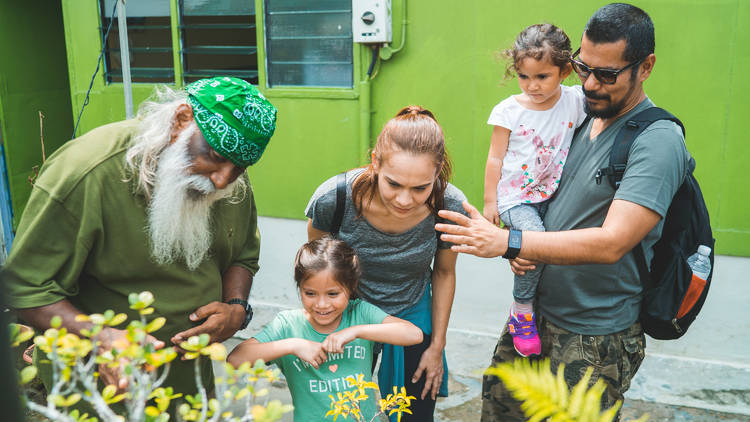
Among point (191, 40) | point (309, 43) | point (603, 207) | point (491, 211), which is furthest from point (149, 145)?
point (191, 40)

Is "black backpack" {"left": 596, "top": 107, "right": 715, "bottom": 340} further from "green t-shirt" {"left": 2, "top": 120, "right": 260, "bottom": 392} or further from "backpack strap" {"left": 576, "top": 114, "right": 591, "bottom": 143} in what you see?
"green t-shirt" {"left": 2, "top": 120, "right": 260, "bottom": 392}

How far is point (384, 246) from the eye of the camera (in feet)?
8.09

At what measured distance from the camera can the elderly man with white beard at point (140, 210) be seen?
186cm

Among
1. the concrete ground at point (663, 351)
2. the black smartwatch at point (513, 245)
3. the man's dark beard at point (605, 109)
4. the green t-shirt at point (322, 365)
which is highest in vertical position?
the man's dark beard at point (605, 109)

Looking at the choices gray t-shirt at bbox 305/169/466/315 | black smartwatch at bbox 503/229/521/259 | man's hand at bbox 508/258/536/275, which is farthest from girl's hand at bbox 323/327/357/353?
man's hand at bbox 508/258/536/275

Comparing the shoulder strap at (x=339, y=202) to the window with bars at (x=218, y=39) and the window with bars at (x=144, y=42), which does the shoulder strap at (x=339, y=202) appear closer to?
the window with bars at (x=218, y=39)

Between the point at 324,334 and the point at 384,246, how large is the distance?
1.41 feet

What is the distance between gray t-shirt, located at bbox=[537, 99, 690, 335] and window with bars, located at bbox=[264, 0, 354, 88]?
109 inches

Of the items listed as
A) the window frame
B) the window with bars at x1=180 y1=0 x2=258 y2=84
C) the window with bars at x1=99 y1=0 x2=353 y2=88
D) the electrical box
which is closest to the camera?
the electrical box

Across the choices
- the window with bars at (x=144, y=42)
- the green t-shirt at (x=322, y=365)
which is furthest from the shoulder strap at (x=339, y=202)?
the window with bars at (x=144, y=42)

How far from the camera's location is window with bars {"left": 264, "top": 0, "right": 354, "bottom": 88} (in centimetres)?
481

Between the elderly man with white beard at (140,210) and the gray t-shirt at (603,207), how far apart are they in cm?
119

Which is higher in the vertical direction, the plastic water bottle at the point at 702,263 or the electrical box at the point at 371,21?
the electrical box at the point at 371,21

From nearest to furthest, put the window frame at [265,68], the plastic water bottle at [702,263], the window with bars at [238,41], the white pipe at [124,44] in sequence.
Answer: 1. the plastic water bottle at [702,263]
2. the white pipe at [124,44]
3. the window frame at [265,68]
4. the window with bars at [238,41]
